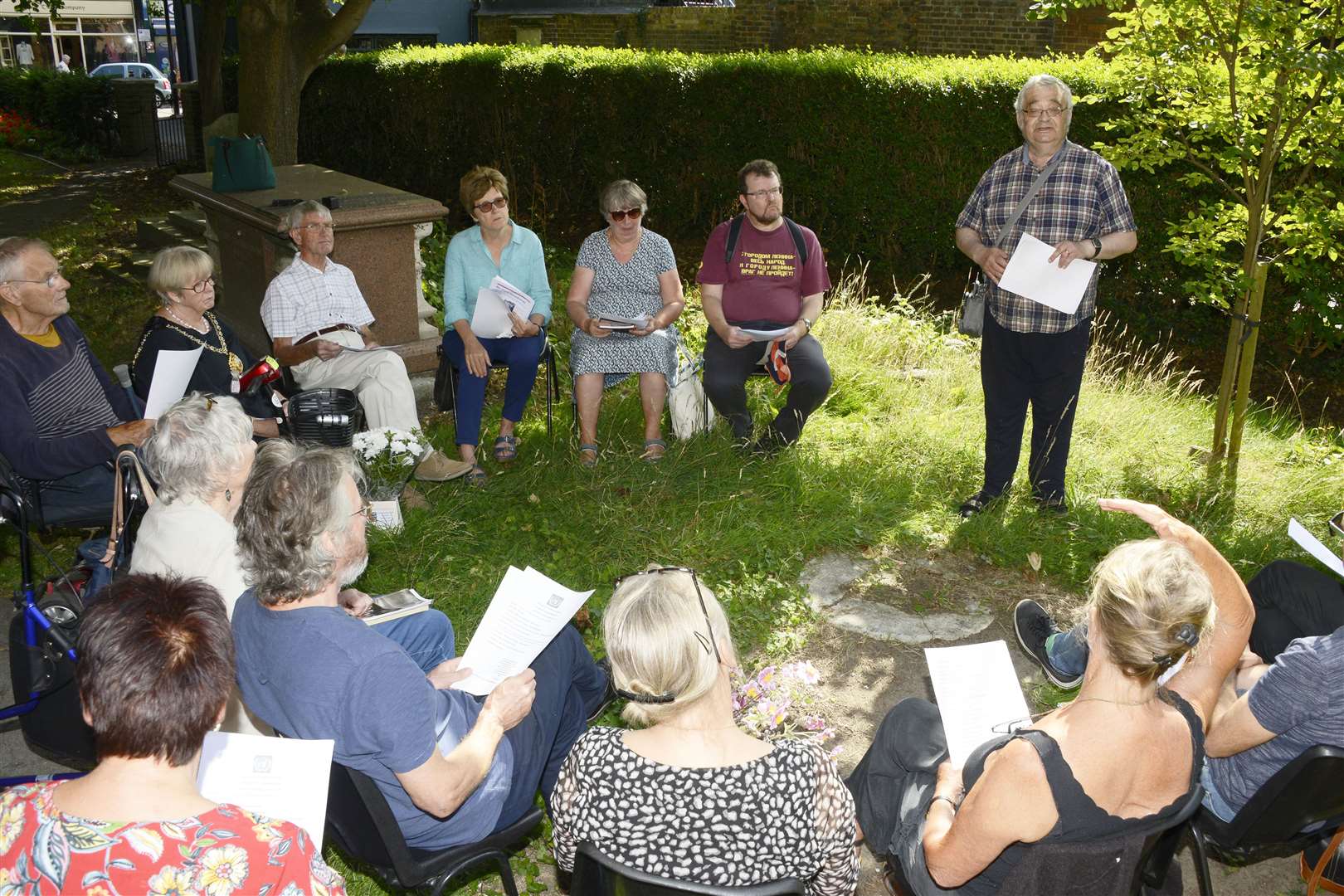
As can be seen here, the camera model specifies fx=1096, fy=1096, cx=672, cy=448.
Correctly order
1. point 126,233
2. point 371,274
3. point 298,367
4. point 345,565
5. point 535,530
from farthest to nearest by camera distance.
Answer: point 126,233
point 371,274
point 298,367
point 535,530
point 345,565

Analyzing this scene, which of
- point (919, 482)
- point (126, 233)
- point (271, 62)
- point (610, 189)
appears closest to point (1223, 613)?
point (919, 482)

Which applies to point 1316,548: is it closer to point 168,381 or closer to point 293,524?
point 293,524

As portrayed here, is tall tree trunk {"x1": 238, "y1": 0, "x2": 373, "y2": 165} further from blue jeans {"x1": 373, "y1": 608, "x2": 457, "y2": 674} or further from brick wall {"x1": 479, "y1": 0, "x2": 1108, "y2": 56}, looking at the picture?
blue jeans {"x1": 373, "y1": 608, "x2": 457, "y2": 674}

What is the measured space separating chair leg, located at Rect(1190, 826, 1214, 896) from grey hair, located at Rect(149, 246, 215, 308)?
3.98 metres

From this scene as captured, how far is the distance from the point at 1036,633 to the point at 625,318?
2678 millimetres

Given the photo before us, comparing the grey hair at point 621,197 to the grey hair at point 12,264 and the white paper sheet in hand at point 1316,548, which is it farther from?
the white paper sheet in hand at point 1316,548

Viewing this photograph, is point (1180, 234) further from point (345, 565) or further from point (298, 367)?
point (345, 565)

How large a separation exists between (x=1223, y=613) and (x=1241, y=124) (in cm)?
309

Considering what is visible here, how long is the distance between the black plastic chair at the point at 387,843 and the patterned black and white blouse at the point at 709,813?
0.44m

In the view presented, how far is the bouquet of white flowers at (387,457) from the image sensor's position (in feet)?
16.0

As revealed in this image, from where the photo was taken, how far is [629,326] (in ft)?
18.0

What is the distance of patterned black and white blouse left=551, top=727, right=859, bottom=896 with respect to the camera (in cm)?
211

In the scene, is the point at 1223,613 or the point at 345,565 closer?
the point at 345,565

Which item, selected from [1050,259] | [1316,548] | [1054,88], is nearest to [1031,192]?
[1050,259]
